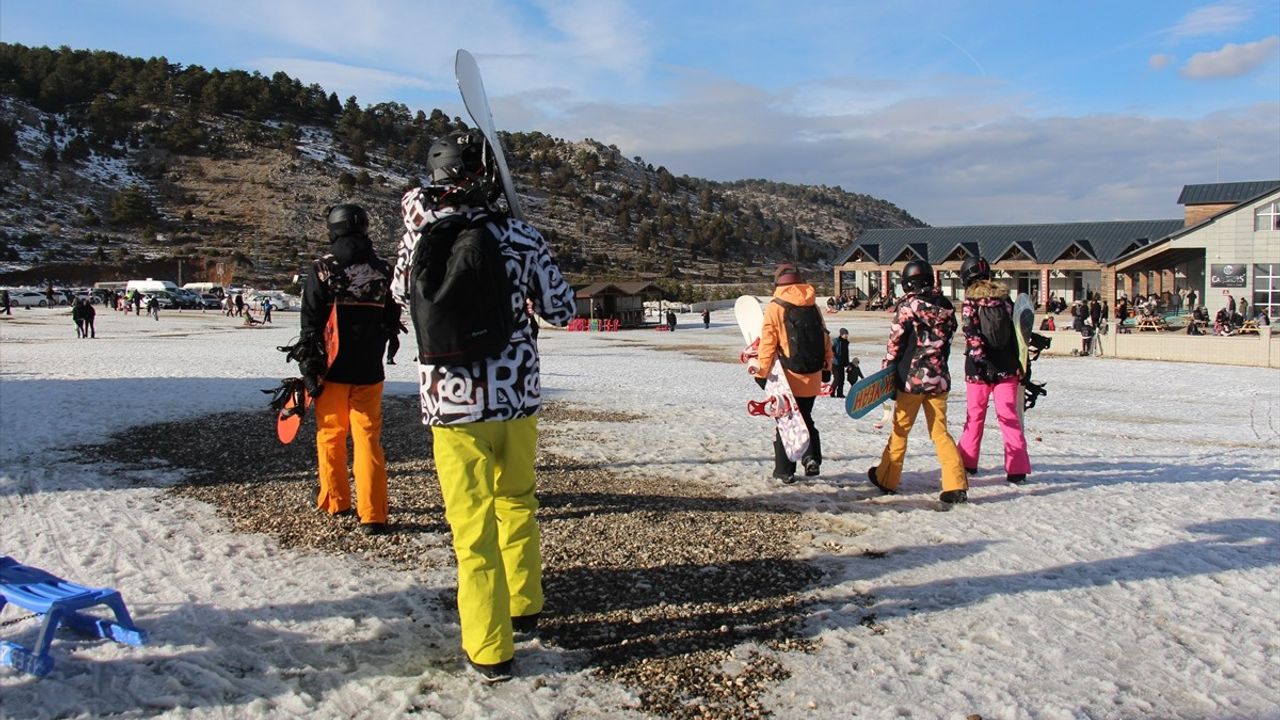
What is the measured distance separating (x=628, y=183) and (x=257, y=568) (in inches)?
Result: 5167

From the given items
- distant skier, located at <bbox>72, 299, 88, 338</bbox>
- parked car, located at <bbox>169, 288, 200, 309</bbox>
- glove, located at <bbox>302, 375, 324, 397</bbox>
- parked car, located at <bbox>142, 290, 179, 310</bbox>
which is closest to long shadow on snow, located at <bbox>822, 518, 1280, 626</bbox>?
glove, located at <bbox>302, 375, 324, 397</bbox>

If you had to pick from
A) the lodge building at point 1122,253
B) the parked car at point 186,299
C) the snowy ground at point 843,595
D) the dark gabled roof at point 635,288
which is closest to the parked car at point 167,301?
the parked car at point 186,299

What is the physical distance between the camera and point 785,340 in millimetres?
6559

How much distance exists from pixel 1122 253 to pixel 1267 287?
26160 mm

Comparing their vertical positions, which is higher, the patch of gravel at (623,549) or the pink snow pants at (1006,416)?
the pink snow pants at (1006,416)

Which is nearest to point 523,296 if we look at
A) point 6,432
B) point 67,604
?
point 67,604

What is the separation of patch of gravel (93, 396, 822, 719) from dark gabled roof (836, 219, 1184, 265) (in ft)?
197

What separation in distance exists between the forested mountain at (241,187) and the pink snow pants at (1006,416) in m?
59.9

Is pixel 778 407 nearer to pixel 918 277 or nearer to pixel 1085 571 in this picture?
pixel 918 277

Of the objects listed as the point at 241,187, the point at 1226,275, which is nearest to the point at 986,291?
the point at 1226,275

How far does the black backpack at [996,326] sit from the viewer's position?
21.4 ft

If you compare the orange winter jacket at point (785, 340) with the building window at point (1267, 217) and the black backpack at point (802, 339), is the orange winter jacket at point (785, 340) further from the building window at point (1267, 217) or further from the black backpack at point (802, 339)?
the building window at point (1267, 217)

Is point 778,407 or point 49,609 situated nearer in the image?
point 49,609

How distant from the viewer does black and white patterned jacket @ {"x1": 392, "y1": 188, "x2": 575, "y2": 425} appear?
327 centimetres
